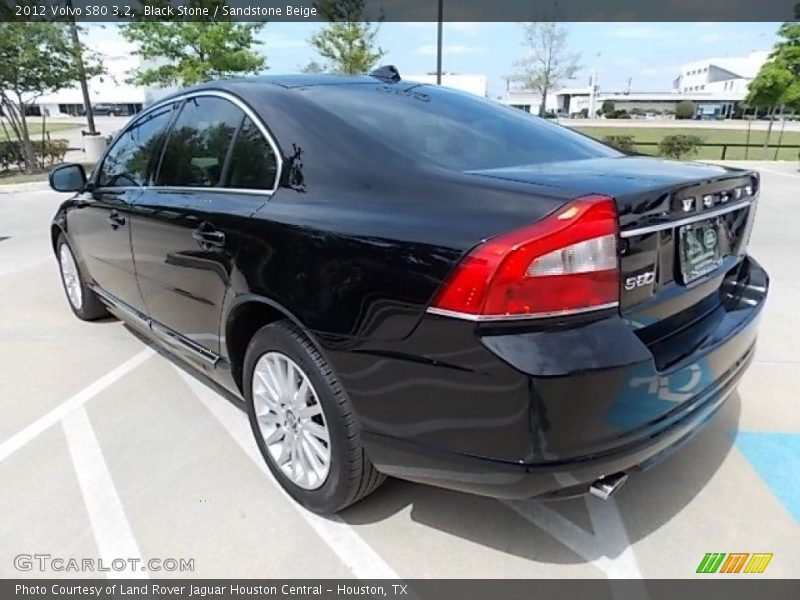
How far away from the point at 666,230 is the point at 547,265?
467mm

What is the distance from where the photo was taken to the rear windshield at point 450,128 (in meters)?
2.31

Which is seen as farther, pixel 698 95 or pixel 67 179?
pixel 698 95

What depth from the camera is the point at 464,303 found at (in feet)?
5.69

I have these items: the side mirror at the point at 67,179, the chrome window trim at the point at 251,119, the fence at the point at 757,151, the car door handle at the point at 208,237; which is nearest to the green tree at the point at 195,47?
the fence at the point at 757,151

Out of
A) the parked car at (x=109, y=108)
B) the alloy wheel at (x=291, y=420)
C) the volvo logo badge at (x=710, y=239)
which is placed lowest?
the parked car at (x=109, y=108)

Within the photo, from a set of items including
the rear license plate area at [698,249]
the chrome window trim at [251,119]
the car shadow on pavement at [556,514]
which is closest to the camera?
the rear license plate area at [698,249]

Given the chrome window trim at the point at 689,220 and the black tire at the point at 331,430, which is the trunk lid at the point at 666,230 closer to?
the chrome window trim at the point at 689,220

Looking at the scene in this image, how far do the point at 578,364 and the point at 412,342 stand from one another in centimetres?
48

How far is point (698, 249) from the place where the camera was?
2115 mm

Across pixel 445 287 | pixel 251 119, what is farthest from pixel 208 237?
pixel 445 287

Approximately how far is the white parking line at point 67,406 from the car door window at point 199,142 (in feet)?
4.30

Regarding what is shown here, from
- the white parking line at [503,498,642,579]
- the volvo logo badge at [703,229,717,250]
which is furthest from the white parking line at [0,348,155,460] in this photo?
the volvo logo badge at [703,229,717,250]

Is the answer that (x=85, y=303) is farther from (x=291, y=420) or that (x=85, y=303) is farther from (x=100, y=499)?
(x=291, y=420)
